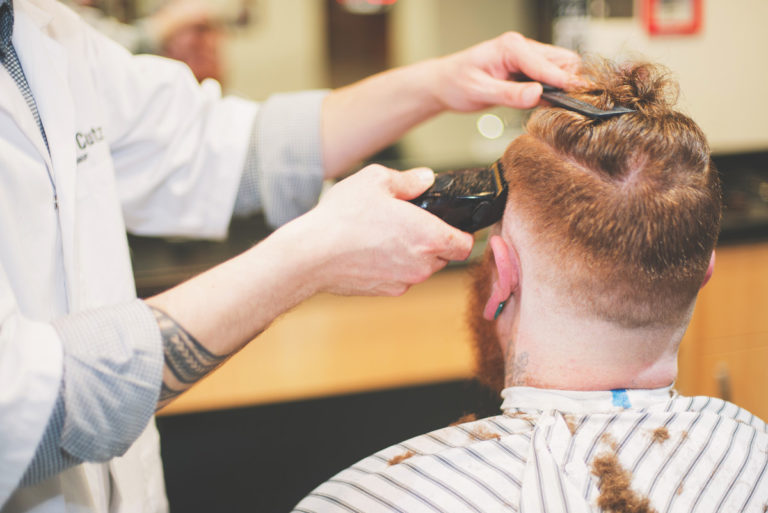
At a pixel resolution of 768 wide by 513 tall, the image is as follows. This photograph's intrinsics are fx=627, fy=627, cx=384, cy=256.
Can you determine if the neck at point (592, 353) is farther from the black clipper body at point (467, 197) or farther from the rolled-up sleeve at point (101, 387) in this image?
the rolled-up sleeve at point (101, 387)

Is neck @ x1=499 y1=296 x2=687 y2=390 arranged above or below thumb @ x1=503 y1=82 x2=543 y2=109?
below

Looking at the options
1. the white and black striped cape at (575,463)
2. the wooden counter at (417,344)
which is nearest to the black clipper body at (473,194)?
the white and black striped cape at (575,463)

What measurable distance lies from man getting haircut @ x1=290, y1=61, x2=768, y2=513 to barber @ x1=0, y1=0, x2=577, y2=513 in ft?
0.56

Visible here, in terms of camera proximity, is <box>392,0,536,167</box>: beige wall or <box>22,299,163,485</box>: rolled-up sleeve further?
<box>392,0,536,167</box>: beige wall

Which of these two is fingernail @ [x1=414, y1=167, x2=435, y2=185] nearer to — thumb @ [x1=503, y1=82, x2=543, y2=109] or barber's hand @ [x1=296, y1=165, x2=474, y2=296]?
barber's hand @ [x1=296, y1=165, x2=474, y2=296]

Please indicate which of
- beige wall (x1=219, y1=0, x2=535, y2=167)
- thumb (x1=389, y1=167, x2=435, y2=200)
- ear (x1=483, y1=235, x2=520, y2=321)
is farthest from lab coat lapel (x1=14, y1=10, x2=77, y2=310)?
beige wall (x1=219, y1=0, x2=535, y2=167)

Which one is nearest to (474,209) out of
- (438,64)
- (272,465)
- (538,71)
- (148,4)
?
(538,71)

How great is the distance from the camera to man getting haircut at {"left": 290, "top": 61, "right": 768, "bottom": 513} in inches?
36.0

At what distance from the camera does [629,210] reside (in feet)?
3.06

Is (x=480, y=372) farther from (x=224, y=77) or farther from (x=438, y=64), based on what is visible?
(x=224, y=77)

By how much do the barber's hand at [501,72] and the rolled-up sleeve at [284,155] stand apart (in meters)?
0.31

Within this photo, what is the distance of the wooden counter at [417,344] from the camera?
2.78m

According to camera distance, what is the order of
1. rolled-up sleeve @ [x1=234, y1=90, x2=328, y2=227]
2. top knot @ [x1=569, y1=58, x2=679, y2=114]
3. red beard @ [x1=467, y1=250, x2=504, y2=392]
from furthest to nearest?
rolled-up sleeve @ [x1=234, y1=90, x2=328, y2=227]
red beard @ [x1=467, y1=250, x2=504, y2=392]
top knot @ [x1=569, y1=58, x2=679, y2=114]

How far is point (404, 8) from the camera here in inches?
140
